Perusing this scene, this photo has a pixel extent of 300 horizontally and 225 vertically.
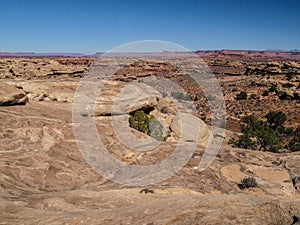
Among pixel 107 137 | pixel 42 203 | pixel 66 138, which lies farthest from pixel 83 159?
pixel 42 203

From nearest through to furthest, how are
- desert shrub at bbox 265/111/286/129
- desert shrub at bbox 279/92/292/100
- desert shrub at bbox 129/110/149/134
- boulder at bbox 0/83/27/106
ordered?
boulder at bbox 0/83/27/106
desert shrub at bbox 129/110/149/134
desert shrub at bbox 265/111/286/129
desert shrub at bbox 279/92/292/100

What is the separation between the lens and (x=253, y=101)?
1762 inches

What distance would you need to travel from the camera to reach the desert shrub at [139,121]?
1697 cm

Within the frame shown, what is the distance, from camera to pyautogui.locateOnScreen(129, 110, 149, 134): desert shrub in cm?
1697

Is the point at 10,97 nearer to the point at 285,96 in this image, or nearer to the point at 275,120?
the point at 275,120

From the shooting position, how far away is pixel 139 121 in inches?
687

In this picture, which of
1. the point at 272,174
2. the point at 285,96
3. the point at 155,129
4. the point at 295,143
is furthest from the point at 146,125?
the point at 285,96

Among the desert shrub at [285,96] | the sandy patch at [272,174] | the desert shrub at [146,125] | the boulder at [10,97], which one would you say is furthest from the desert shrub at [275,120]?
the boulder at [10,97]

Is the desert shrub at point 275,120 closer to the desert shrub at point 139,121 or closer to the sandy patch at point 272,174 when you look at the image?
the desert shrub at point 139,121

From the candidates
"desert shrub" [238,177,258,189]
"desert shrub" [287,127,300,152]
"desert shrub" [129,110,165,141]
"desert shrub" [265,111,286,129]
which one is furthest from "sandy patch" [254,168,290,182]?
"desert shrub" [265,111,286,129]

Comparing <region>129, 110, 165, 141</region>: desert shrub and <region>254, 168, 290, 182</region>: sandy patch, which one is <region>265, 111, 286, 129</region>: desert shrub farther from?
<region>254, 168, 290, 182</region>: sandy patch

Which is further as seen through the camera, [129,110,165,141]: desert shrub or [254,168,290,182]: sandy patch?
[129,110,165,141]: desert shrub

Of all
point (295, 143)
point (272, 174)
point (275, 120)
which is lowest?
point (295, 143)

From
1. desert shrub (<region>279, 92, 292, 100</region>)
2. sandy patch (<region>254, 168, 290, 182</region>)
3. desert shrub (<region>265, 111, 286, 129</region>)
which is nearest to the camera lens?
sandy patch (<region>254, 168, 290, 182</region>)
